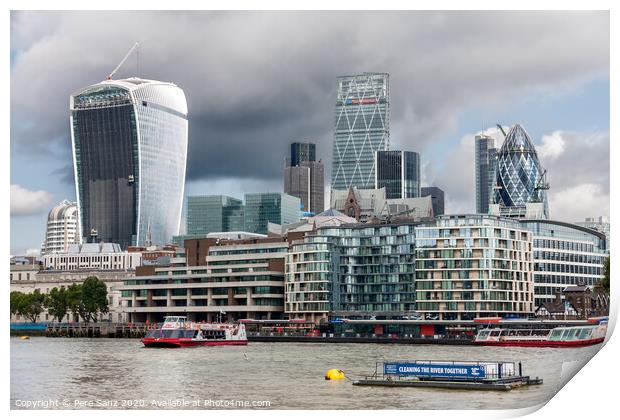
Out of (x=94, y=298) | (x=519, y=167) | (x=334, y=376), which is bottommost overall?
(x=334, y=376)

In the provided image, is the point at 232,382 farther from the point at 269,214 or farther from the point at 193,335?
the point at 269,214

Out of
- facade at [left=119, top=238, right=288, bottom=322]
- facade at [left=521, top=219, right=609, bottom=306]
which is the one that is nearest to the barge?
facade at [left=119, top=238, right=288, bottom=322]

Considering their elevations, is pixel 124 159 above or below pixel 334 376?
above

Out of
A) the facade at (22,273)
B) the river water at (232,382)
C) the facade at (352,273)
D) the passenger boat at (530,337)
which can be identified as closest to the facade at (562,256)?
the facade at (352,273)

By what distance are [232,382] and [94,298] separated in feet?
223

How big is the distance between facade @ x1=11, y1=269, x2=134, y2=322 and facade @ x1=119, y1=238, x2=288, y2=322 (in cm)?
143

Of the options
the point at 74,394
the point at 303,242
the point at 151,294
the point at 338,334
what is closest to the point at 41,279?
the point at 151,294

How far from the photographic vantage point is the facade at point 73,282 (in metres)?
108

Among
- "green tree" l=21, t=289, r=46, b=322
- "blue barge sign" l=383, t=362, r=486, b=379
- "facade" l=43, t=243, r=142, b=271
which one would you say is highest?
"facade" l=43, t=243, r=142, b=271

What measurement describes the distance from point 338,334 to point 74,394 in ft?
190

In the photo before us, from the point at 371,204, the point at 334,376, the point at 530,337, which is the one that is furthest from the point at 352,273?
the point at 334,376

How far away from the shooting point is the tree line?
101375 millimetres

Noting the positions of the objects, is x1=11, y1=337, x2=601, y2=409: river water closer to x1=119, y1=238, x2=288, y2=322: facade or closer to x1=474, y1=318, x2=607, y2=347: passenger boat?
x1=474, y1=318, x2=607, y2=347: passenger boat

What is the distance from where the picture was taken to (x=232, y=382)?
3953 centimetres
